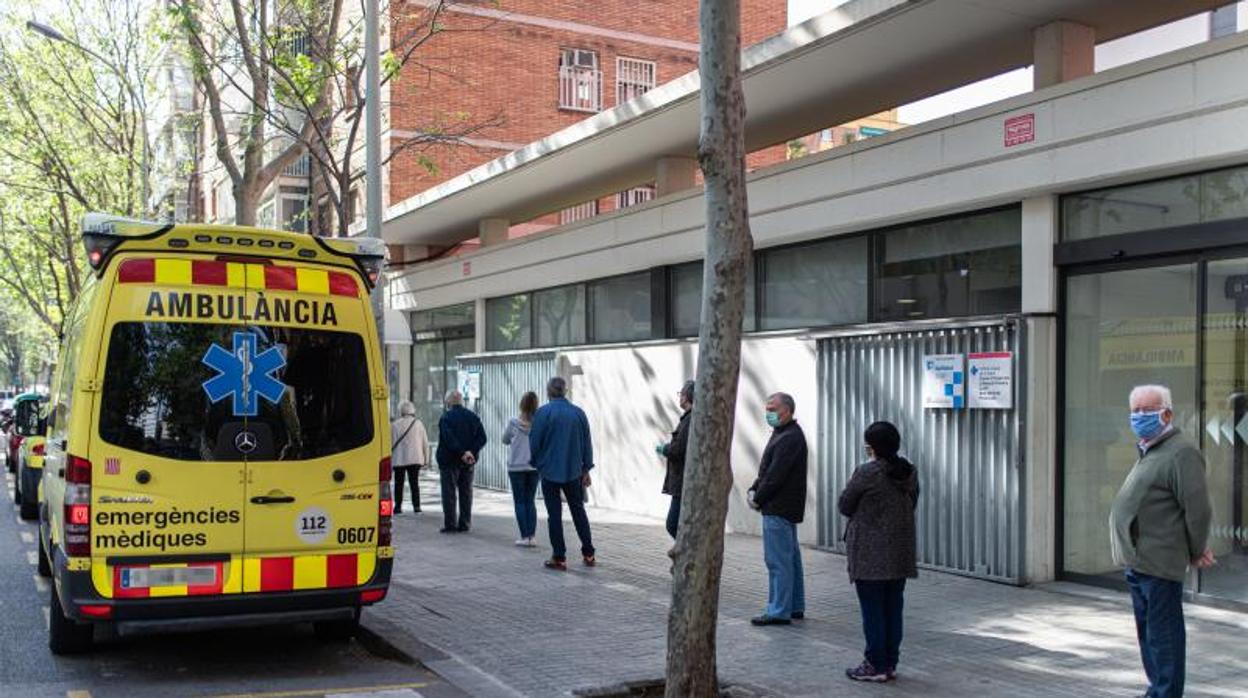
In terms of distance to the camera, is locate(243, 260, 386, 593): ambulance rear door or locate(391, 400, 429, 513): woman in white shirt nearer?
locate(243, 260, 386, 593): ambulance rear door

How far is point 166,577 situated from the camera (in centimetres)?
639

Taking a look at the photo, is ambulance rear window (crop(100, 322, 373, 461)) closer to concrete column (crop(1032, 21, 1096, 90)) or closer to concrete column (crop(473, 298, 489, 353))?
concrete column (crop(1032, 21, 1096, 90))

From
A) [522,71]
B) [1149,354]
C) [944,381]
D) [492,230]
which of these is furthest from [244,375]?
[522,71]

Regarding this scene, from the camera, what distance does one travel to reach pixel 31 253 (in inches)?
1425

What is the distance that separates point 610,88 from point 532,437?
1824 cm

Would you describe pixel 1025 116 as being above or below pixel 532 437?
above

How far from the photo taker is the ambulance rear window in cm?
641

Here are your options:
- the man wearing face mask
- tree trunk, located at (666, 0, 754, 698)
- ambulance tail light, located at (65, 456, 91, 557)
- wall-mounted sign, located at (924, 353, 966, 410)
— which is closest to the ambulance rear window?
ambulance tail light, located at (65, 456, 91, 557)

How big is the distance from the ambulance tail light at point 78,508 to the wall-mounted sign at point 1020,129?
7594 millimetres

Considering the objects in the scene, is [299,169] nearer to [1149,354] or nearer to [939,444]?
[939,444]

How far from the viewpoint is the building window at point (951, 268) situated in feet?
32.6

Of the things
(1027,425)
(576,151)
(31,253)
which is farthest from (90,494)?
(31,253)

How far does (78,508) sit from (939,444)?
23.1ft

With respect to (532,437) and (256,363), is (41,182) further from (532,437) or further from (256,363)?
(256,363)
